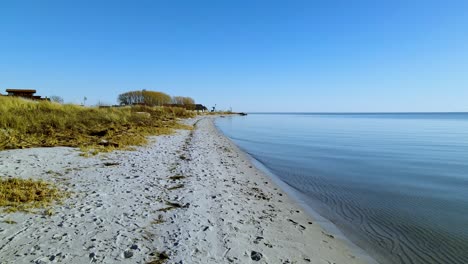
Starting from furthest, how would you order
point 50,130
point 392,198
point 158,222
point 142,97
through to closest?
point 142,97
point 50,130
point 392,198
point 158,222

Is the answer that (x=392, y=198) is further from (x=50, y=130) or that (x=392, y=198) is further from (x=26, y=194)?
(x=50, y=130)

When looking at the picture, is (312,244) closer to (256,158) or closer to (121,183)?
(121,183)

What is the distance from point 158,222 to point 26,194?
3.15m

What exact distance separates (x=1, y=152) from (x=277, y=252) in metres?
10.7

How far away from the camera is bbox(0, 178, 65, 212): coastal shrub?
503 cm

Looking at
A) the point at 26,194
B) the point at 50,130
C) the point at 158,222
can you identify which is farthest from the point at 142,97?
the point at 158,222

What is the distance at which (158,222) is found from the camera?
16.2ft

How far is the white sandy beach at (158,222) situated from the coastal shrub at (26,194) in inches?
12.6

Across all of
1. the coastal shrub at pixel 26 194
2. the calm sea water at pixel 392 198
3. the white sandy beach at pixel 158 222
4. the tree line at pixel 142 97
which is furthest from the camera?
the tree line at pixel 142 97

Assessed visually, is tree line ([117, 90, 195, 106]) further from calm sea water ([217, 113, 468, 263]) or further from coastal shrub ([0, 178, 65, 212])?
coastal shrub ([0, 178, 65, 212])

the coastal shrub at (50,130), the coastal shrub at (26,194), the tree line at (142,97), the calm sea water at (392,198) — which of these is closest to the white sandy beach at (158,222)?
the coastal shrub at (26,194)

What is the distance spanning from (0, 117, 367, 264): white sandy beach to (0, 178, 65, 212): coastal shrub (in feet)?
1.05

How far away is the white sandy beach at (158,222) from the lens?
3.87 metres

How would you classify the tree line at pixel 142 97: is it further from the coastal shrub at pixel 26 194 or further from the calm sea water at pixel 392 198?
the coastal shrub at pixel 26 194
